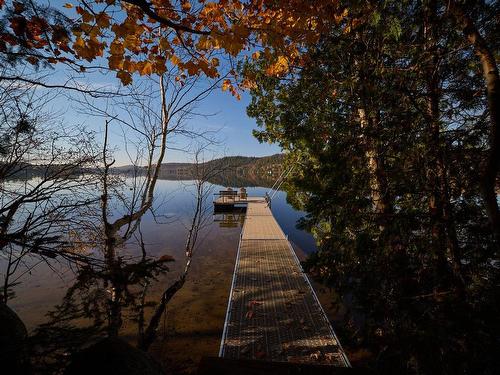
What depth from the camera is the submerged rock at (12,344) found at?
180 centimetres

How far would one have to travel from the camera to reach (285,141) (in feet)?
31.7

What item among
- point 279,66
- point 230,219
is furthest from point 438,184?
point 230,219

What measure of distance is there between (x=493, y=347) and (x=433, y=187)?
1737 millimetres

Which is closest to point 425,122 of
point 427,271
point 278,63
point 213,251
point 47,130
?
point 427,271

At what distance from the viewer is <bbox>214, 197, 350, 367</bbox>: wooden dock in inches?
245

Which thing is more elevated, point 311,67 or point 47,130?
point 311,67

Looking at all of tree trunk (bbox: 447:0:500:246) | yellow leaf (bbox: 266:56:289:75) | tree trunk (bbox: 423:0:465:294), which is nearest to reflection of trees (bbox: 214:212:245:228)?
yellow leaf (bbox: 266:56:289:75)

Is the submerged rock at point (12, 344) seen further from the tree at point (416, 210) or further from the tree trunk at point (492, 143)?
the tree trunk at point (492, 143)

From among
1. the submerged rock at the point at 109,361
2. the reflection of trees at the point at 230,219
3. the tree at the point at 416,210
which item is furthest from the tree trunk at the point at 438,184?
the reflection of trees at the point at 230,219

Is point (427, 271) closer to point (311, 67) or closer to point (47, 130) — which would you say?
point (311, 67)

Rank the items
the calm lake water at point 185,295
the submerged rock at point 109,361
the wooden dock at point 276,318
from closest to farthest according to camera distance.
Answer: the submerged rock at point 109,361, the wooden dock at point 276,318, the calm lake water at point 185,295

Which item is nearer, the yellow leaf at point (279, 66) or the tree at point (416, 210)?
the tree at point (416, 210)

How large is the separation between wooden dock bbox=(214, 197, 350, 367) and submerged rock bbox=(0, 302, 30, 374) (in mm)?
3502

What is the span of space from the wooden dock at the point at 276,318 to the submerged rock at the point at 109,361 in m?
3.12
